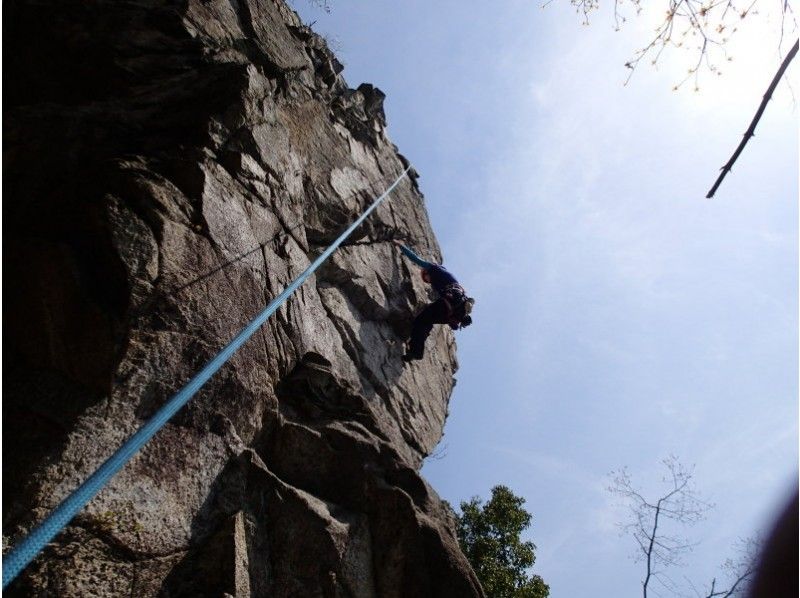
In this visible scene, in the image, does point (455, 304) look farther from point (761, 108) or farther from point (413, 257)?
point (761, 108)

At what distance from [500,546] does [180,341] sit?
984 centimetres

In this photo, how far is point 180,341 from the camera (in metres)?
3.84

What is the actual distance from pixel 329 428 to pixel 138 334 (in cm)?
165

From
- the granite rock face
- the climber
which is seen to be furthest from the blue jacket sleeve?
the granite rock face

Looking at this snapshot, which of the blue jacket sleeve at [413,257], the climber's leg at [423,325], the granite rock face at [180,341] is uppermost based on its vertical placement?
the blue jacket sleeve at [413,257]

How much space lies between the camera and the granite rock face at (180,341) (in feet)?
10.5

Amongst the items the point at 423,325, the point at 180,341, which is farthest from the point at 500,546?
the point at 180,341

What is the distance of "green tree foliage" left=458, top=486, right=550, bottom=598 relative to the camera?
10742 mm

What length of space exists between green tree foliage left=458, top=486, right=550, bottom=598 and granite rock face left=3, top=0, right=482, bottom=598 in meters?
5.18

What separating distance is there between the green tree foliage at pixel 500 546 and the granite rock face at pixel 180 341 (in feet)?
17.0

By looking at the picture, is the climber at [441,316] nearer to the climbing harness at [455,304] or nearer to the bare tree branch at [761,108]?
the climbing harness at [455,304]

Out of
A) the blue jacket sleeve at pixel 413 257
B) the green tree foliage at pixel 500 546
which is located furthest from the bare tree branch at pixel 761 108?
the green tree foliage at pixel 500 546

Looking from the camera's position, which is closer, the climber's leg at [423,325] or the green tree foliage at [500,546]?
the climber's leg at [423,325]

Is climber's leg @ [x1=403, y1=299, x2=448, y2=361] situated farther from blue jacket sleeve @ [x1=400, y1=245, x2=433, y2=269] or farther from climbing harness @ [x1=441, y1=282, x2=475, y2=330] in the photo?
blue jacket sleeve @ [x1=400, y1=245, x2=433, y2=269]
